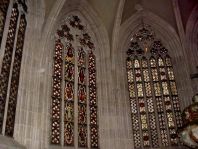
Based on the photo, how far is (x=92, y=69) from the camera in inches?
524

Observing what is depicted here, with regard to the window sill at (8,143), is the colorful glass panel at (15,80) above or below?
above

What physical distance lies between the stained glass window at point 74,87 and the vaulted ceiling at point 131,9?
857mm

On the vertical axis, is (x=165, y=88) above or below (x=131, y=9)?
below

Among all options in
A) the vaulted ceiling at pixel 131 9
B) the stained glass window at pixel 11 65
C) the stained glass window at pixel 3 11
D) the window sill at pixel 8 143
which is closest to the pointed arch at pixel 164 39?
the vaulted ceiling at pixel 131 9

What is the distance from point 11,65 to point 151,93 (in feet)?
16.6

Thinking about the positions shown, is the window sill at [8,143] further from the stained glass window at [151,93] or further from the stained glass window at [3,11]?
the stained glass window at [151,93]

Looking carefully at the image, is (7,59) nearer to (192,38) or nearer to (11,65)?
(11,65)

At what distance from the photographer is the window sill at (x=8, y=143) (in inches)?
363

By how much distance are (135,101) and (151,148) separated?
1769 mm

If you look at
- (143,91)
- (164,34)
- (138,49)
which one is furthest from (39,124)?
(164,34)

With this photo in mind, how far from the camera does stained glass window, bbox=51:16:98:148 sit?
11.6 m

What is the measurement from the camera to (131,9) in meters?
14.4

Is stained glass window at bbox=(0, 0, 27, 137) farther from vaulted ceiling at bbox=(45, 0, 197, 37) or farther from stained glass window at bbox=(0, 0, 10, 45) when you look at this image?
vaulted ceiling at bbox=(45, 0, 197, 37)

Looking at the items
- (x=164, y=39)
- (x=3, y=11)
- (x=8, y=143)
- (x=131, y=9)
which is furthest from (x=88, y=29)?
(x=8, y=143)
